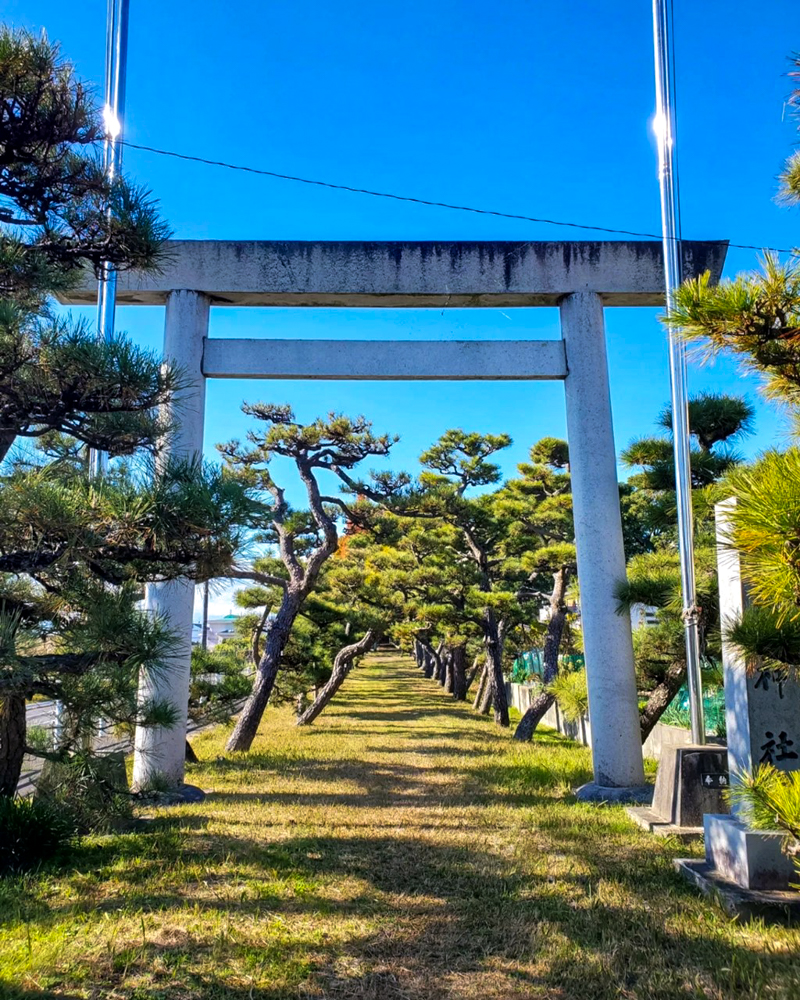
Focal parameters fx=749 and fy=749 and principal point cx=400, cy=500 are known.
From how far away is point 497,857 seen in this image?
421 centimetres

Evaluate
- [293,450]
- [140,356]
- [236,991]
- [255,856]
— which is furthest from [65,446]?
[293,450]

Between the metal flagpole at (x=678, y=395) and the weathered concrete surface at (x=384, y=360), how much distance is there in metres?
1.28

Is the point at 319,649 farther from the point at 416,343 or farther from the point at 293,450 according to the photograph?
the point at 416,343

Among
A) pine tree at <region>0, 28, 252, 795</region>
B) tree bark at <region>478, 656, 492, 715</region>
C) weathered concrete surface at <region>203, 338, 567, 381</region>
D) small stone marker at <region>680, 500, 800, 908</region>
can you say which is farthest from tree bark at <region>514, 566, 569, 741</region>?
pine tree at <region>0, 28, 252, 795</region>

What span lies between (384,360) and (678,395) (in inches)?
90.8

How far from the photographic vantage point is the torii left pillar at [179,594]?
569 centimetres

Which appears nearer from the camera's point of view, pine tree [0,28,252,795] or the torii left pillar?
pine tree [0,28,252,795]

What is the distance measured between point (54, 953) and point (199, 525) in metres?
1.67

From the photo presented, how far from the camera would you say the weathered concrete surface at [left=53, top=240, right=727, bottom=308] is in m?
6.13

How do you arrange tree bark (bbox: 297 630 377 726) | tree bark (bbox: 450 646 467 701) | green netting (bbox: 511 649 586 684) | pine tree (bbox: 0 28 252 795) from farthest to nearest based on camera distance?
1. tree bark (bbox: 450 646 467 701)
2. green netting (bbox: 511 649 586 684)
3. tree bark (bbox: 297 630 377 726)
4. pine tree (bbox: 0 28 252 795)

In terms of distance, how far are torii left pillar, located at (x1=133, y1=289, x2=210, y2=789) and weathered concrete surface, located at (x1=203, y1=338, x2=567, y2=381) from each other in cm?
20

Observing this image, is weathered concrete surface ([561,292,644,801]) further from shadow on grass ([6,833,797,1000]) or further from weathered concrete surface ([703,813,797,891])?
weathered concrete surface ([703,813,797,891])

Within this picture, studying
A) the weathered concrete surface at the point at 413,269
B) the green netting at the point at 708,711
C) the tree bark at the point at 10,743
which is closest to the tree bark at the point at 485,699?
the green netting at the point at 708,711

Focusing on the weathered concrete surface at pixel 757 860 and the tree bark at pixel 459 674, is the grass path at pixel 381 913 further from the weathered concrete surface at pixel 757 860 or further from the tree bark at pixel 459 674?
the tree bark at pixel 459 674
